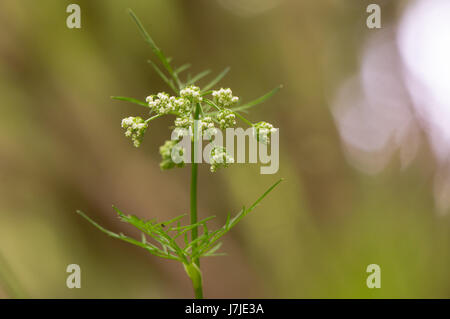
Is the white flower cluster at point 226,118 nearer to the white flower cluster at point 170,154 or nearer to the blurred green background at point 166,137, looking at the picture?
the white flower cluster at point 170,154

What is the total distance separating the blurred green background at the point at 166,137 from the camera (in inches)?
52.7

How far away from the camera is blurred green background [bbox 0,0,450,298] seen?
1.34 meters

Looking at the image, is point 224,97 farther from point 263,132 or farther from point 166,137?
point 166,137

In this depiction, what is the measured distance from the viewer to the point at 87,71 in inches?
55.0

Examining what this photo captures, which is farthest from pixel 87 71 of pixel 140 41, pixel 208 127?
pixel 208 127

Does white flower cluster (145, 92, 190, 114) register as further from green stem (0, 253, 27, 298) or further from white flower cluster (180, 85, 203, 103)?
green stem (0, 253, 27, 298)

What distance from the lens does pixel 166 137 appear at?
1.59 metres

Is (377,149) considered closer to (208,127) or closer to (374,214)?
(374,214)

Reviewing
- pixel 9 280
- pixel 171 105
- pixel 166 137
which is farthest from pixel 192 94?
pixel 166 137

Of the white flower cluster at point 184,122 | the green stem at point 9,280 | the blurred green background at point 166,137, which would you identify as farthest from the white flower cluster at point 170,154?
the blurred green background at point 166,137

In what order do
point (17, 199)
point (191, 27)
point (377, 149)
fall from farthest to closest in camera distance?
point (191, 27)
point (17, 199)
point (377, 149)

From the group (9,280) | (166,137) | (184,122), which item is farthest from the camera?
(166,137)

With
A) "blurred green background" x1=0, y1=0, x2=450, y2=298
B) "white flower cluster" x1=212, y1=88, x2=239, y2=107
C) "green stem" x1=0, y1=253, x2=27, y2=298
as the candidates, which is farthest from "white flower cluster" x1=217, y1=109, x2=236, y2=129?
"blurred green background" x1=0, y1=0, x2=450, y2=298
